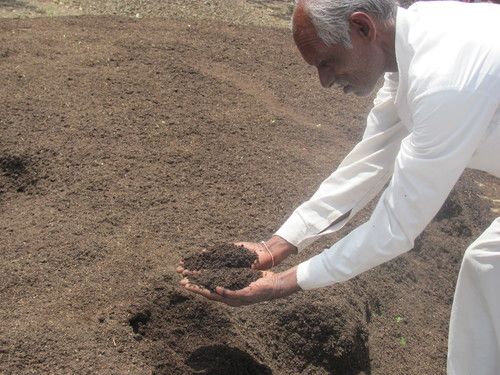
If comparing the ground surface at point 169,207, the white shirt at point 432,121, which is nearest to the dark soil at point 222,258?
the ground surface at point 169,207

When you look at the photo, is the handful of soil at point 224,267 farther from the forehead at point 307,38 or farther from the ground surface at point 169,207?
the forehead at point 307,38

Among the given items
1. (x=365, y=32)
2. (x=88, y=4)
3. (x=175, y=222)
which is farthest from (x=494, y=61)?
(x=88, y=4)

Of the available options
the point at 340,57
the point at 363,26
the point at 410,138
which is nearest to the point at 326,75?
the point at 340,57

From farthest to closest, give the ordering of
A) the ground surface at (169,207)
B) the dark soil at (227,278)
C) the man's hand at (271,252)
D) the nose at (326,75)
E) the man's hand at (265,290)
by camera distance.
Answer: the ground surface at (169,207), the man's hand at (271,252), the dark soil at (227,278), the man's hand at (265,290), the nose at (326,75)

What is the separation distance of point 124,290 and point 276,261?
819 mm

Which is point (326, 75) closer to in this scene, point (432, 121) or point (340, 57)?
point (340, 57)

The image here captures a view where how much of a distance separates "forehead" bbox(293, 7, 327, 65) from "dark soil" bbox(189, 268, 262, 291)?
3.01 feet

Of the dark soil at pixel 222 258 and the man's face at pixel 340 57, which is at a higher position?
the man's face at pixel 340 57

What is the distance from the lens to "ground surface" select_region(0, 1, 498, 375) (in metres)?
3.38

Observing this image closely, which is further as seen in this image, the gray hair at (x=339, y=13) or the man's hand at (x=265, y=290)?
the man's hand at (x=265, y=290)

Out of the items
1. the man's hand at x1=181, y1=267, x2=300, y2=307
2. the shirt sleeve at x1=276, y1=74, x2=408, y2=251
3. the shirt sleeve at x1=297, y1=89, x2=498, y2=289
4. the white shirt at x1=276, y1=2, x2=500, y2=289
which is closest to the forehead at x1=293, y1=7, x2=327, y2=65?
the white shirt at x1=276, y1=2, x2=500, y2=289

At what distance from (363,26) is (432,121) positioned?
431mm

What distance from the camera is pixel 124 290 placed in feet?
11.6

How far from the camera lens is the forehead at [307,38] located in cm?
249
